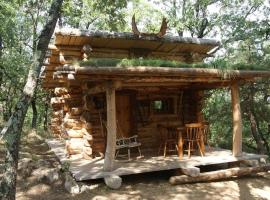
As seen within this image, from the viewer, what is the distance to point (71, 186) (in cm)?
780

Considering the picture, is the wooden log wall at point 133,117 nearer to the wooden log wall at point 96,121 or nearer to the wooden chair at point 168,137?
the wooden log wall at point 96,121

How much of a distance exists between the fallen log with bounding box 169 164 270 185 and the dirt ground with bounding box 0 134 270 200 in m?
0.13

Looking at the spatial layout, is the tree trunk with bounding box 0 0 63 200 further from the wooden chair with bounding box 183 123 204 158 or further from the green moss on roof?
the wooden chair with bounding box 183 123 204 158

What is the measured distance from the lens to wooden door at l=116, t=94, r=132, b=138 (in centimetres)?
1109

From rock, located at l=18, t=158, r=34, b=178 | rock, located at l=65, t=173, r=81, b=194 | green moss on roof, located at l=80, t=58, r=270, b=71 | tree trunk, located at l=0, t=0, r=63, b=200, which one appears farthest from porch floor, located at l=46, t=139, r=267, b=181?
green moss on roof, located at l=80, t=58, r=270, b=71

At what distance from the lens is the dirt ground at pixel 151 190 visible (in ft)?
25.1

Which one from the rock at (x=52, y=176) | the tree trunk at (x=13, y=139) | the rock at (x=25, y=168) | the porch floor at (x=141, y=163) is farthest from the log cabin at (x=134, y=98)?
the tree trunk at (x=13, y=139)

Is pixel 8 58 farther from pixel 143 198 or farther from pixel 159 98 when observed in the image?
pixel 143 198

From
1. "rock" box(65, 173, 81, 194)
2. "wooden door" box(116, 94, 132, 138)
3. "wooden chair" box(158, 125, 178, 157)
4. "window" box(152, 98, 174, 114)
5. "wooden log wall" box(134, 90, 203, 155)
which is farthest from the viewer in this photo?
"window" box(152, 98, 174, 114)

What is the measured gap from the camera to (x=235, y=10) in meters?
20.8

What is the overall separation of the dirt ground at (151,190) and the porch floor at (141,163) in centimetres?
35

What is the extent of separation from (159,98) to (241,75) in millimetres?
3331

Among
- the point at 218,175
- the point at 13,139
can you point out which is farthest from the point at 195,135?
the point at 13,139

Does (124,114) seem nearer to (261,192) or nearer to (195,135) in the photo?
(195,135)
